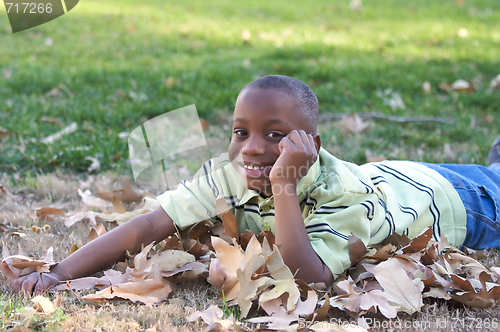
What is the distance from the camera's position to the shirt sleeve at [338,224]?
2.19m

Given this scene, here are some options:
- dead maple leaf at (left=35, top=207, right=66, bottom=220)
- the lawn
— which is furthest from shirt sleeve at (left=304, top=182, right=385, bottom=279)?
dead maple leaf at (left=35, top=207, right=66, bottom=220)

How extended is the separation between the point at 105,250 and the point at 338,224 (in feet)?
3.57

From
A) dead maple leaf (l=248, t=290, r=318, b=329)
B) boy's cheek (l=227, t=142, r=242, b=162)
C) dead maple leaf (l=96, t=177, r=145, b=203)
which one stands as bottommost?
dead maple leaf (l=96, t=177, r=145, b=203)

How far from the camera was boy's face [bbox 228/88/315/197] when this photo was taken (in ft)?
7.11

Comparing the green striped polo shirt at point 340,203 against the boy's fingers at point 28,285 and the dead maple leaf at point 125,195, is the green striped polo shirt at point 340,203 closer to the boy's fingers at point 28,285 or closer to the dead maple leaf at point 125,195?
the boy's fingers at point 28,285

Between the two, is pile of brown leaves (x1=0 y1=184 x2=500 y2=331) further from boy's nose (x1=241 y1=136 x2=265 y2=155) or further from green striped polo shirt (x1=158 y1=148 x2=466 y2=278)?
boy's nose (x1=241 y1=136 x2=265 y2=155)

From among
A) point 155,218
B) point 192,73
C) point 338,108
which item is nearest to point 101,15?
point 192,73

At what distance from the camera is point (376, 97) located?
5656 millimetres

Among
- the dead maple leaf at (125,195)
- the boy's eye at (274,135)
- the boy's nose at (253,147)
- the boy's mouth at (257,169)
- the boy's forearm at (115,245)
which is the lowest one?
the dead maple leaf at (125,195)

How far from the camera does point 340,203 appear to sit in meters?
2.27

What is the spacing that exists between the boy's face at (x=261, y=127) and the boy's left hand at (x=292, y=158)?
6 centimetres

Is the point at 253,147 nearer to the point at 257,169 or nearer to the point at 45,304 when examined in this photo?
the point at 257,169

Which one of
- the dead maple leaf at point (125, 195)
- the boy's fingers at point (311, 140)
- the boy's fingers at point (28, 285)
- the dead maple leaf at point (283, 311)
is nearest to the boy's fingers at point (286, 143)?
the boy's fingers at point (311, 140)

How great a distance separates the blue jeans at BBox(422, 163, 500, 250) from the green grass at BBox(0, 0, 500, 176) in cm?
103
